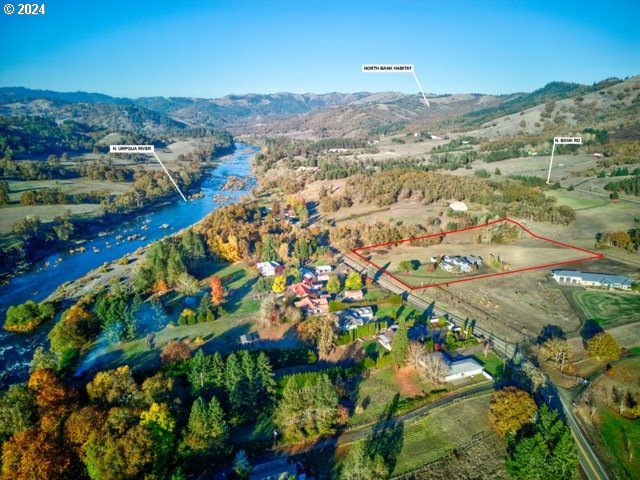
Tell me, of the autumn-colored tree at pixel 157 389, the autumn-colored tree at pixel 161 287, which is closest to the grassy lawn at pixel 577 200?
the autumn-colored tree at pixel 161 287

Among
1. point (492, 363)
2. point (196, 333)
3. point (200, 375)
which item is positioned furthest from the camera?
point (196, 333)

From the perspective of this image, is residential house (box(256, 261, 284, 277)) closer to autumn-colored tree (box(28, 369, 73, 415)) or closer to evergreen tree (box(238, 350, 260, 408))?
evergreen tree (box(238, 350, 260, 408))

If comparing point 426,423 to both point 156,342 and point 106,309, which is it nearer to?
point 156,342

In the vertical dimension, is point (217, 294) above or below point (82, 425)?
below

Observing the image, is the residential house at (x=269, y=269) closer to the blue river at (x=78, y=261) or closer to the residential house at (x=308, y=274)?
the residential house at (x=308, y=274)

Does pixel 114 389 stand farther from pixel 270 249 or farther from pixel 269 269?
pixel 270 249

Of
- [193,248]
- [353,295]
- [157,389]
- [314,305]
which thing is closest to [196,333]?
[314,305]
